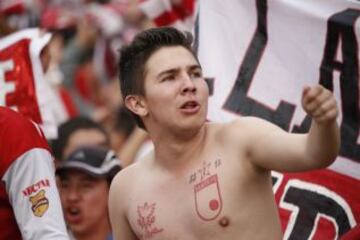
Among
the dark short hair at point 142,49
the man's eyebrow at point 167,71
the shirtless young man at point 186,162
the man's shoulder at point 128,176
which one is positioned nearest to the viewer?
the shirtless young man at point 186,162

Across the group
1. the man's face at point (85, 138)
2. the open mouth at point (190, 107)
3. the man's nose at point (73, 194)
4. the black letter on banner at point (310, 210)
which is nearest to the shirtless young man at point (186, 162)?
the open mouth at point (190, 107)

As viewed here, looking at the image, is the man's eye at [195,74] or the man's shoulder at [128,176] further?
the man's shoulder at [128,176]

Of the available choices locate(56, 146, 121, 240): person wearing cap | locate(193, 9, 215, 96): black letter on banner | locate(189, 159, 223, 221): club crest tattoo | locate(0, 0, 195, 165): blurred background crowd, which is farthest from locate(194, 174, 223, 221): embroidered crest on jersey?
locate(0, 0, 195, 165): blurred background crowd

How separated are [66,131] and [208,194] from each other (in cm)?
234

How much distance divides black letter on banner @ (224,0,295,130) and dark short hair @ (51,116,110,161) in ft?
4.39

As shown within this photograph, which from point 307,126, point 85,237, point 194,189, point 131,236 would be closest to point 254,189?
point 194,189

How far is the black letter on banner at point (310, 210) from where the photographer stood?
195 inches

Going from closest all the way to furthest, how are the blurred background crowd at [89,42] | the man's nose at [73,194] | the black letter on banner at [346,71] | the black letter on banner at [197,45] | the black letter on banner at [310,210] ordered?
the black letter on banner at [310,210] < the black letter on banner at [346,71] < the black letter on banner at [197,45] < the man's nose at [73,194] < the blurred background crowd at [89,42]

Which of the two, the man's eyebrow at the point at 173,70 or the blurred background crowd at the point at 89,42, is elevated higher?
the man's eyebrow at the point at 173,70

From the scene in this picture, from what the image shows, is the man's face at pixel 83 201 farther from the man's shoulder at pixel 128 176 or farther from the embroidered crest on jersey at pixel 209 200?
the embroidered crest on jersey at pixel 209 200

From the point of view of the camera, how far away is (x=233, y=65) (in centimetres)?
548

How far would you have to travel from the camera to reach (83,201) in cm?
572

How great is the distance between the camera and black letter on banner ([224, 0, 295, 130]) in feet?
17.4

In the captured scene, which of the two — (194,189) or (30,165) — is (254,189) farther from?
(30,165)
